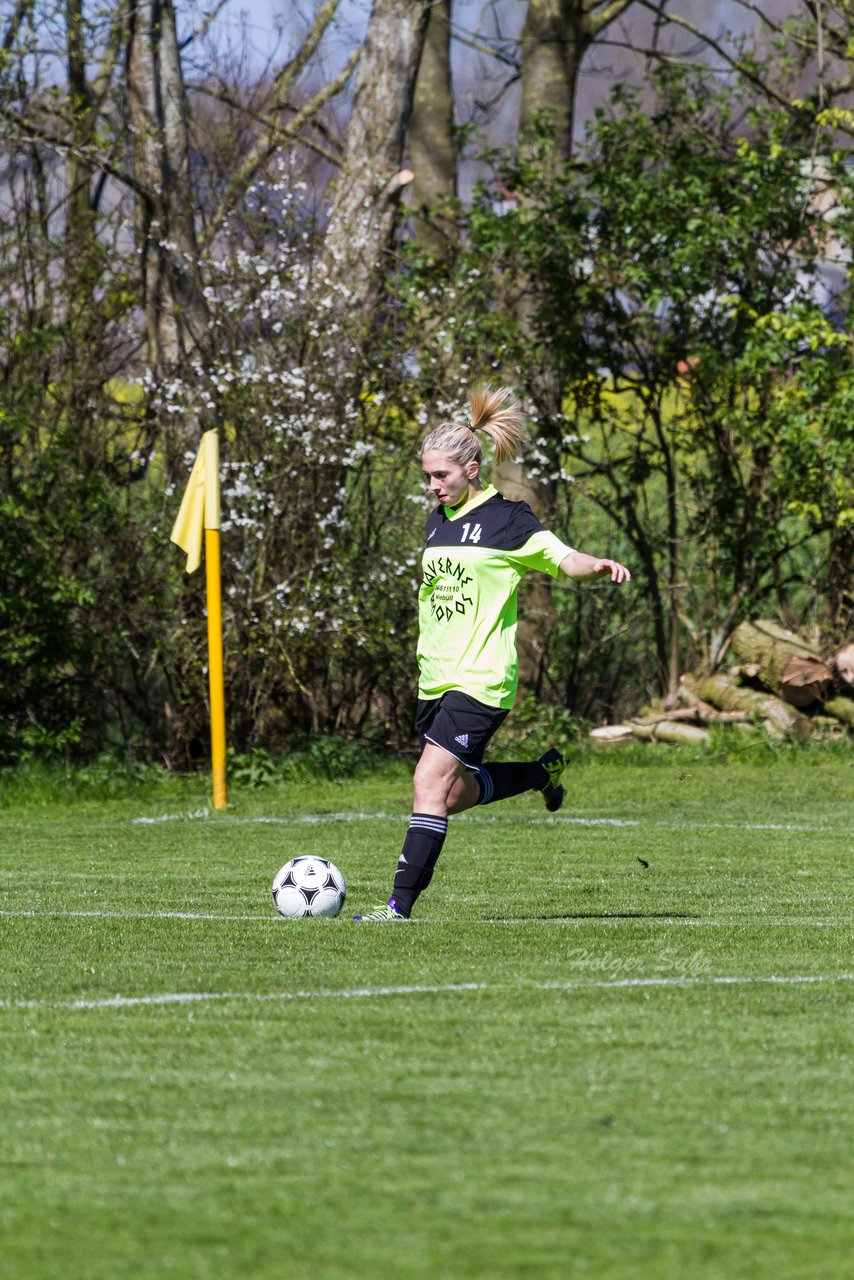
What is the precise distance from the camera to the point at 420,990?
5.12 m

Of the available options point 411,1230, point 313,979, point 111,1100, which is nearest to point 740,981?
point 313,979

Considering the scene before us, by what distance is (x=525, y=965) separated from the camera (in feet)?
18.4

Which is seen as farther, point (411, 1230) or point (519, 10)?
point (519, 10)

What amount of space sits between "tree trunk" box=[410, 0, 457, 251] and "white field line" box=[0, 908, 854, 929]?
1380cm

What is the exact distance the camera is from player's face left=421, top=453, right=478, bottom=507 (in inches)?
271

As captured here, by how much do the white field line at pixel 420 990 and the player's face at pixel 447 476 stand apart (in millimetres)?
2297

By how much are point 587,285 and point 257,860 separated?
8548mm

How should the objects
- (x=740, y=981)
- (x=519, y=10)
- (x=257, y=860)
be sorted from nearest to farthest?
(x=740, y=981)
(x=257, y=860)
(x=519, y=10)

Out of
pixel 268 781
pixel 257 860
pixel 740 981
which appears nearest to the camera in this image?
pixel 740 981

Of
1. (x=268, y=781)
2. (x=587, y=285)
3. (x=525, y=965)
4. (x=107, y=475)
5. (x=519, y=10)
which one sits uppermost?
(x=519, y=10)

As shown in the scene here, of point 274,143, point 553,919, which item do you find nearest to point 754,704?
point 274,143

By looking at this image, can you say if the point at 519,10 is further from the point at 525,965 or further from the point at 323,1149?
the point at 323,1149

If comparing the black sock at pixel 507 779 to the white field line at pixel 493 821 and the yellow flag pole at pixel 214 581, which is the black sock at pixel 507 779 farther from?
the yellow flag pole at pixel 214 581

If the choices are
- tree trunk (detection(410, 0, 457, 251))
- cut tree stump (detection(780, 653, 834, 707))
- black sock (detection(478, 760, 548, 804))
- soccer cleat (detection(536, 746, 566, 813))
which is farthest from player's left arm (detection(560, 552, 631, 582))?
tree trunk (detection(410, 0, 457, 251))
